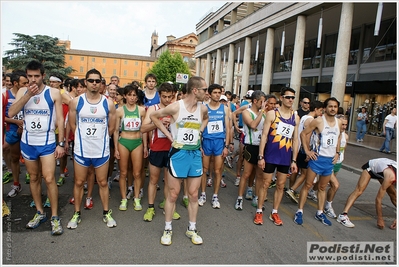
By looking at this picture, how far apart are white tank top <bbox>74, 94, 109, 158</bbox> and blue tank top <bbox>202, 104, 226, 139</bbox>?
1.95 m

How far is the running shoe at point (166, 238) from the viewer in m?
3.72

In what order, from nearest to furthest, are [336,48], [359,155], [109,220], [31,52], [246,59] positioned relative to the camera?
1. [109,220]
2. [359,155]
3. [336,48]
4. [246,59]
5. [31,52]

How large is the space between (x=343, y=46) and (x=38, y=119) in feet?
51.1

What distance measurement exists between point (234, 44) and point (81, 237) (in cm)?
2984

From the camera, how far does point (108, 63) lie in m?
80.6

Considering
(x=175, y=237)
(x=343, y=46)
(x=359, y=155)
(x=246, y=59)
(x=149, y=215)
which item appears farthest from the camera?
(x=246, y=59)

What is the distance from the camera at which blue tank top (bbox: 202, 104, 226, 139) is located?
532 centimetres

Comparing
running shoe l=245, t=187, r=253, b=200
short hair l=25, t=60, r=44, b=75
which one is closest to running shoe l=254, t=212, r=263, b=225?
running shoe l=245, t=187, r=253, b=200

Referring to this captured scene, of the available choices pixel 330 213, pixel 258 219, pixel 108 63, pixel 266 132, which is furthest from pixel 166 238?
pixel 108 63

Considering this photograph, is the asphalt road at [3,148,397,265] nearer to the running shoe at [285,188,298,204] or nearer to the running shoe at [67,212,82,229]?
the running shoe at [67,212,82,229]

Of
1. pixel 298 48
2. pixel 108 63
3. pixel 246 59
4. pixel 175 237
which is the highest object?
pixel 108 63

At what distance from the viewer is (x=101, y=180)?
14.0ft

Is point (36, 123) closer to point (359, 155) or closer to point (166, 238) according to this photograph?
point (166, 238)

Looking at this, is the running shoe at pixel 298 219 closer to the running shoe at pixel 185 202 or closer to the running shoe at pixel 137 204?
the running shoe at pixel 185 202
